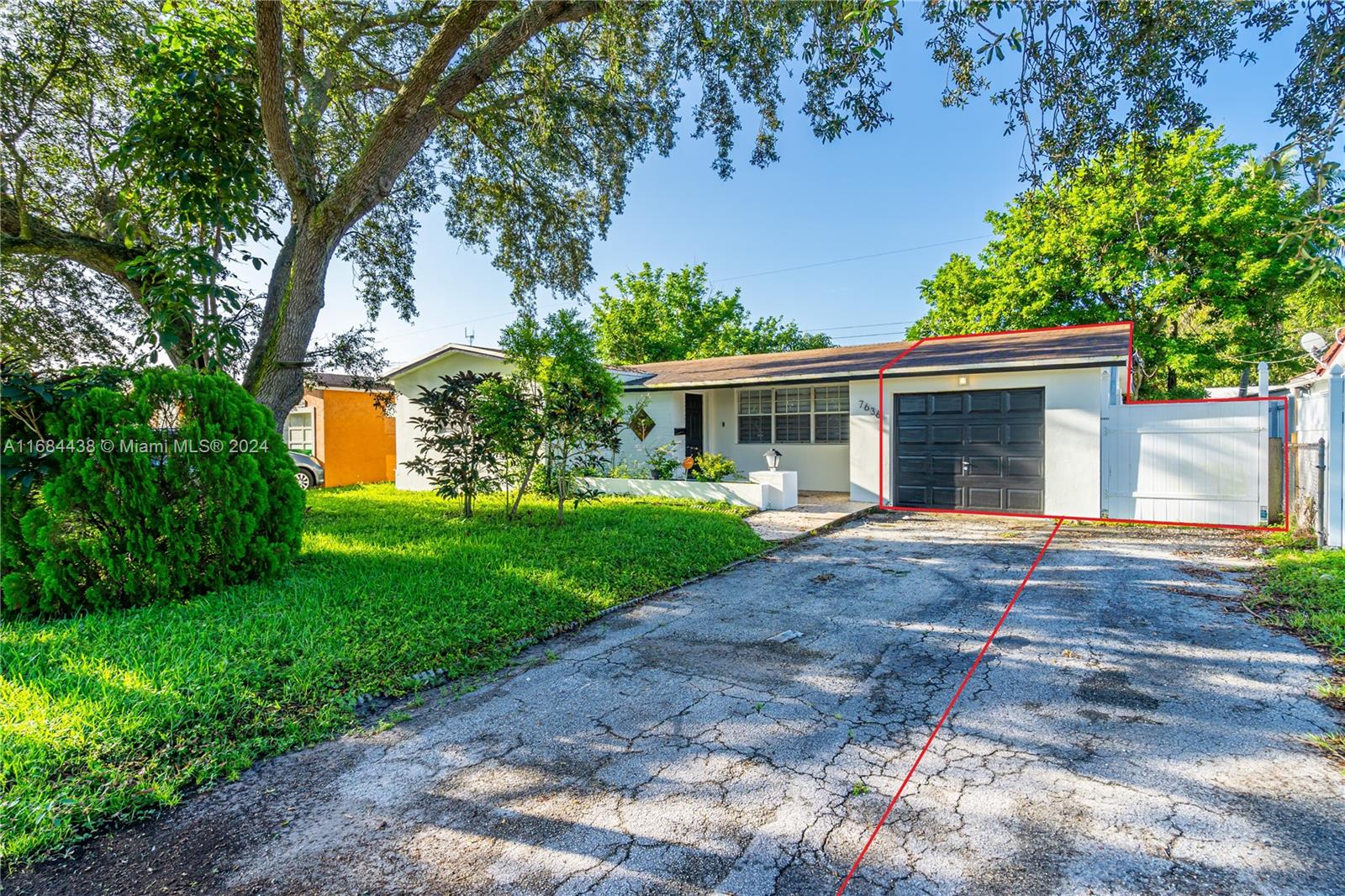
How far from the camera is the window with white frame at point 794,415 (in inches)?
508

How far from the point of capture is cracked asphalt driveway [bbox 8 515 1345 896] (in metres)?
2.14

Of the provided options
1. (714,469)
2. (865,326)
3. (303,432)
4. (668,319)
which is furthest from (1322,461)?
(865,326)

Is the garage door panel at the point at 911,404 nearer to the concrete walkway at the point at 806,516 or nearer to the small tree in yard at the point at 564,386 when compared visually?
the concrete walkway at the point at 806,516

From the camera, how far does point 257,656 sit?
12.0 ft

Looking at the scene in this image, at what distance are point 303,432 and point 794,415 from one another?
1405 cm

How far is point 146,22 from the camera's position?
7.31 m

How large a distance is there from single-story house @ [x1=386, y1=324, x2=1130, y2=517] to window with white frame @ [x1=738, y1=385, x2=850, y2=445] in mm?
25

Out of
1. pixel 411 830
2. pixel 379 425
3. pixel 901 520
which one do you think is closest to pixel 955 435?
pixel 901 520

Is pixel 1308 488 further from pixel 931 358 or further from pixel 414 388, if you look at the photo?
pixel 414 388

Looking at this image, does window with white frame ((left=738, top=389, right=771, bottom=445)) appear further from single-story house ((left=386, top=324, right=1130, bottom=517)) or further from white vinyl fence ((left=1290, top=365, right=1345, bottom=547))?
white vinyl fence ((left=1290, top=365, right=1345, bottom=547))

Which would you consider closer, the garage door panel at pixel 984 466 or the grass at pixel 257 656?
the grass at pixel 257 656

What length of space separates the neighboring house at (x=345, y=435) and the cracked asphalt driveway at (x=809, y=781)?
15000mm

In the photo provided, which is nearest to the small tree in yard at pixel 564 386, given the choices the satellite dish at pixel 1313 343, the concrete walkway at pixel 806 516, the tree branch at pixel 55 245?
the concrete walkway at pixel 806 516

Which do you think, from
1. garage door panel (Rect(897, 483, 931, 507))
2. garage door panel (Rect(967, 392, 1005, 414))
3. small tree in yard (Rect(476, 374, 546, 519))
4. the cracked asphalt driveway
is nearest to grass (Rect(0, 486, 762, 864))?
the cracked asphalt driveway
